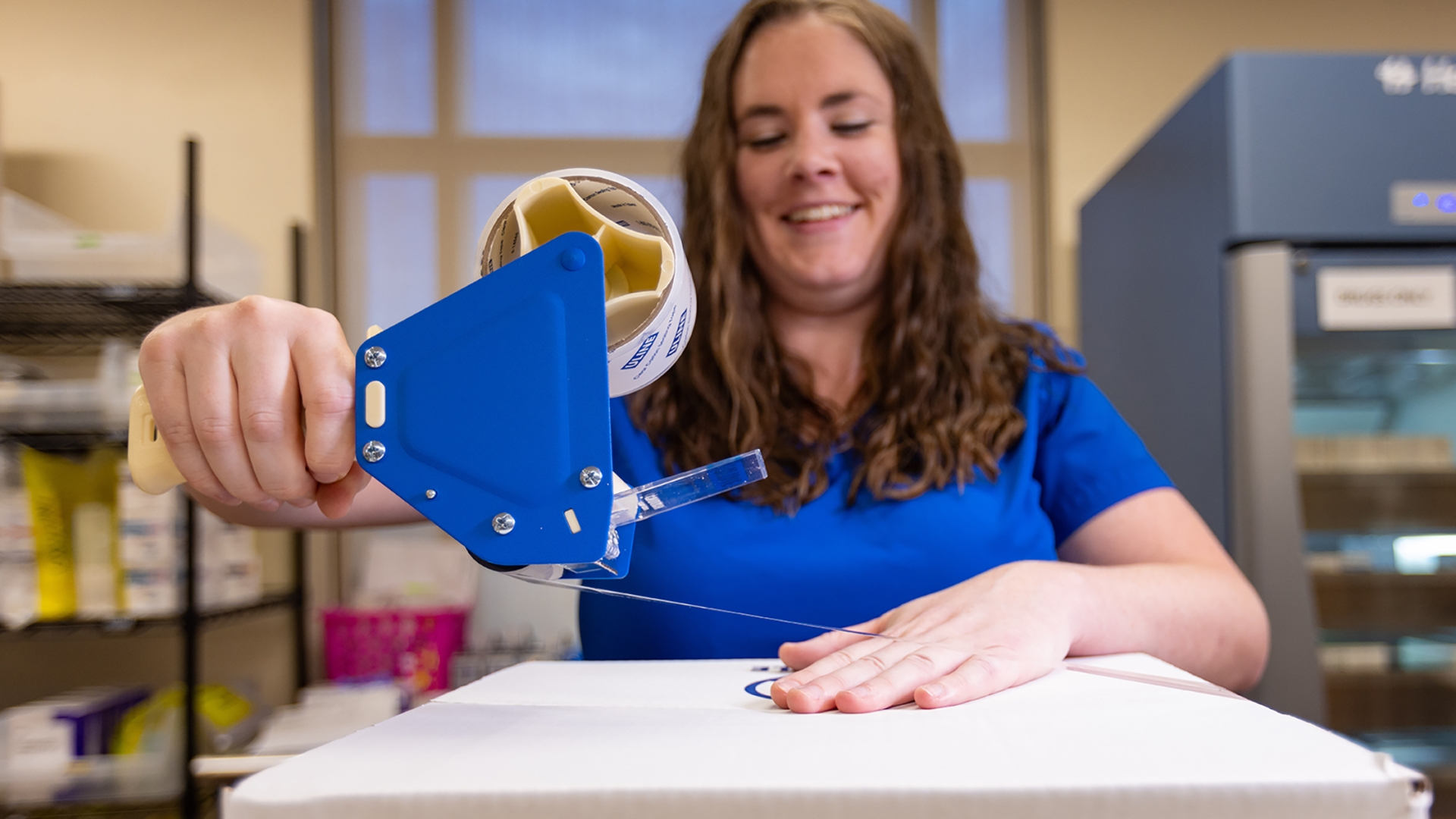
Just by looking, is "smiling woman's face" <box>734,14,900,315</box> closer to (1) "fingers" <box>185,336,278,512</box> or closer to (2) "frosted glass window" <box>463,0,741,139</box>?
(1) "fingers" <box>185,336,278,512</box>

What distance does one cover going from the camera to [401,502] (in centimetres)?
74

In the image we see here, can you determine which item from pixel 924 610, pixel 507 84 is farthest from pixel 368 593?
pixel 924 610

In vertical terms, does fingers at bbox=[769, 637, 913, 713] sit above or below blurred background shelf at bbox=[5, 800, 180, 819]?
above

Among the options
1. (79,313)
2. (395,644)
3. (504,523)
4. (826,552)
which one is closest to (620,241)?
(504,523)

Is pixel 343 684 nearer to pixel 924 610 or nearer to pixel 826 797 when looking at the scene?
pixel 924 610

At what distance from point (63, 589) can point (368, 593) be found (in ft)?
2.02

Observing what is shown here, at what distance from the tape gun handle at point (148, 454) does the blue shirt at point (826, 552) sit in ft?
1.44

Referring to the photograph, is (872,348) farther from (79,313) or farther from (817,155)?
(79,313)

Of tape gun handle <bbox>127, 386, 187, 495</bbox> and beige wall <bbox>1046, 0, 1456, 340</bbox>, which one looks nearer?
tape gun handle <bbox>127, 386, 187, 495</bbox>

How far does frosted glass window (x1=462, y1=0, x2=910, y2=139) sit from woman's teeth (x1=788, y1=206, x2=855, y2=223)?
1.50 metres

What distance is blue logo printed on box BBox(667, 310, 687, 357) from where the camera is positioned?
484 millimetres

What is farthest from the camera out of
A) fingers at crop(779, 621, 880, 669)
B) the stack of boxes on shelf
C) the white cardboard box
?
the stack of boxes on shelf

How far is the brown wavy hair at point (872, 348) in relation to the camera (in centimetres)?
91

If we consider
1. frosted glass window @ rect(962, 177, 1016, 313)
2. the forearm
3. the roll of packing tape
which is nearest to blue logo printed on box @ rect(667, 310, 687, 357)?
the roll of packing tape
